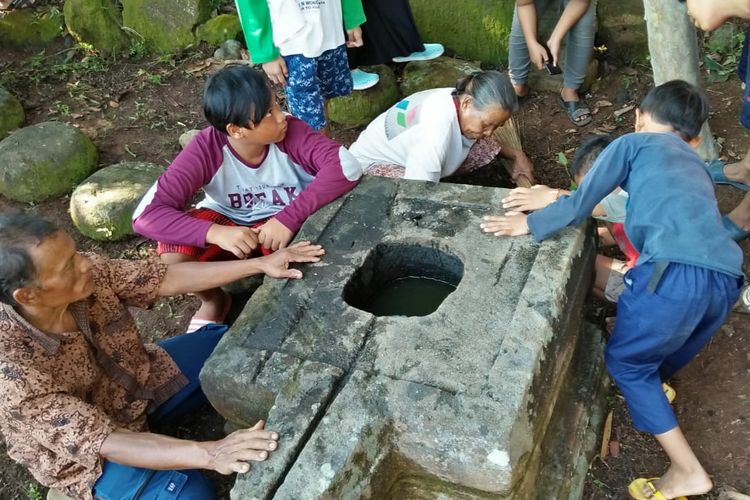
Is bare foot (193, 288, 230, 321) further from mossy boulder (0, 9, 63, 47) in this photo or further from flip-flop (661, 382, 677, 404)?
mossy boulder (0, 9, 63, 47)

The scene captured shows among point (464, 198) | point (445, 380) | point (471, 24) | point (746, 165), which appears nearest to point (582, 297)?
point (464, 198)

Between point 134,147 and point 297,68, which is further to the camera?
point 134,147

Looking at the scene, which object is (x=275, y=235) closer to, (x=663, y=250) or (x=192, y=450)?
(x=192, y=450)

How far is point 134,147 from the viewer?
5.31 metres

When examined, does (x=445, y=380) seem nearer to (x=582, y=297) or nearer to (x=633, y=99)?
(x=582, y=297)

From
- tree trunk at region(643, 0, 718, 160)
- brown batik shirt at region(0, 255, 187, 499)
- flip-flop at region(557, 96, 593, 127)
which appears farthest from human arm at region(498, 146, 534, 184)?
brown batik shirt at region(0, 255, 187, 499)

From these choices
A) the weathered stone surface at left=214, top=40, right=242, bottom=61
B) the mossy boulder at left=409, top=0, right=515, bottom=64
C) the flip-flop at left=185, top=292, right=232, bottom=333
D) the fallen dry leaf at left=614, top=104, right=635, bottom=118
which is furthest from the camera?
the weathered stone surface at left=214, top=40, right=242, bottom=61

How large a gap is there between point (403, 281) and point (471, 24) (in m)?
3.07

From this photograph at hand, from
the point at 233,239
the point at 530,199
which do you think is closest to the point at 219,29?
the point at 233,239

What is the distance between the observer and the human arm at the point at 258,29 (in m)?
3.69

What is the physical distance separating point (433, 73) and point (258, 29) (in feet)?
5.82

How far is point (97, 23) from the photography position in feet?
20.8

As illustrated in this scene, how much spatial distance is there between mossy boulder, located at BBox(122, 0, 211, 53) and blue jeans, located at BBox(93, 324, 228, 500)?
396cm

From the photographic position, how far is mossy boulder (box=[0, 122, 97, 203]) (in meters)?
4.76
